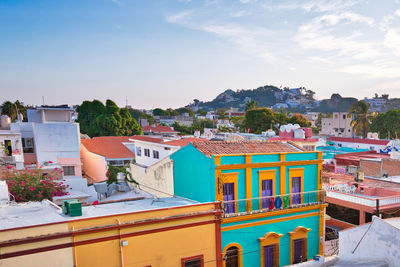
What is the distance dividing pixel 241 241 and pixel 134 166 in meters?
11.3

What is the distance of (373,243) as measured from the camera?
975 centimetres

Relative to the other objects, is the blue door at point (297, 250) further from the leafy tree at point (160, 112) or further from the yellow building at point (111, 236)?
the leafy tree at point (160, 112)

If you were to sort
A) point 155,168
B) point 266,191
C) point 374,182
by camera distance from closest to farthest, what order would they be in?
point 266,191
point 155,168
point 374,182

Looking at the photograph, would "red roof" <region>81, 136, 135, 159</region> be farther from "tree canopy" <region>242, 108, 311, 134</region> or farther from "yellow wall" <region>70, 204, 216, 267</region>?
"tree canopy" <region>242, 108, 311, 134</region>

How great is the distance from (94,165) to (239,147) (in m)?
20.6

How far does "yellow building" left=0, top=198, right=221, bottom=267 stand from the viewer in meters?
9.28

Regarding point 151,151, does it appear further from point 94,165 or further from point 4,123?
point 4,123

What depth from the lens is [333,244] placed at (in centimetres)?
1659

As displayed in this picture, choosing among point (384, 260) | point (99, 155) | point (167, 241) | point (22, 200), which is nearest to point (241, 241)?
point (167, 241)

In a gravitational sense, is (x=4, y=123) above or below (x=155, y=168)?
above

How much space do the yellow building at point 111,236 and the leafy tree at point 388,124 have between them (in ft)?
187

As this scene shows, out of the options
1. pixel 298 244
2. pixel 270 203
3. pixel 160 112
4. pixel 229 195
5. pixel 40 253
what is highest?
pixel 160 112

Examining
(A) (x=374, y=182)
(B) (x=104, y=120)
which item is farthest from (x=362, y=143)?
(B) (x=104, y=120)

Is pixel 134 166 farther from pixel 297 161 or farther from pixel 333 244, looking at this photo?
pixel 333 244
